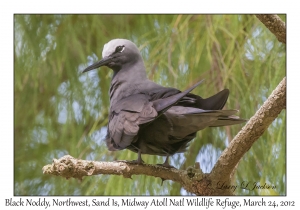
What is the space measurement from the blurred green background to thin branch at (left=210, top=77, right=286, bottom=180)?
54cm

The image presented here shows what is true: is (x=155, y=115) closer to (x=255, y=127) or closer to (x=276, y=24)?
(x=255, y=127)

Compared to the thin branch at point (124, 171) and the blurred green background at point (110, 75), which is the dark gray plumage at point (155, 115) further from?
the blurred green background at point (110, 75)

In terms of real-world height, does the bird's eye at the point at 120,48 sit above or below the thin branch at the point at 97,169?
above

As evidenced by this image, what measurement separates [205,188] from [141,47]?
3.20ft

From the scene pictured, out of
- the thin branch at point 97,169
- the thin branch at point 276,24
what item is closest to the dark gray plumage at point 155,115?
the thin branch at point 97,169

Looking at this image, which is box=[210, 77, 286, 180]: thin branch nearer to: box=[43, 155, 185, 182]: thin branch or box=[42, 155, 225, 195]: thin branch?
box=[42, 155, 225, 195]: thin branch

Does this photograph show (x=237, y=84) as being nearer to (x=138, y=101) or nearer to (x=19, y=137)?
(x=138, y=101)

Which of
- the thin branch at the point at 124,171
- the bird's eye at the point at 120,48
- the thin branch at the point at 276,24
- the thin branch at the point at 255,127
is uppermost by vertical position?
the thin branch at the point at 276,24

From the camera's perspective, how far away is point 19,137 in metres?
3.25

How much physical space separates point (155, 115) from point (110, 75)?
44.2 inches

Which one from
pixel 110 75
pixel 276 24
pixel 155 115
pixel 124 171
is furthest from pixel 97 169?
pixel 110 75

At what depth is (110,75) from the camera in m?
2.92

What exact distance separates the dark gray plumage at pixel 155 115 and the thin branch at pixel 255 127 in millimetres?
123

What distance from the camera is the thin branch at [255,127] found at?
1690 millimetres
